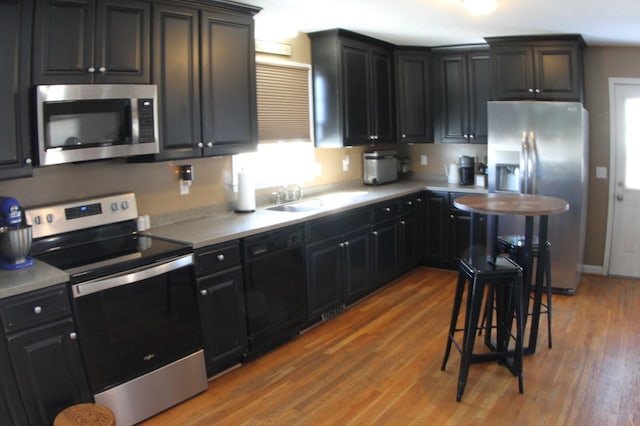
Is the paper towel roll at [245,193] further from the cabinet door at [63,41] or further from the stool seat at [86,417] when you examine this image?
the stool seat at [86,417]

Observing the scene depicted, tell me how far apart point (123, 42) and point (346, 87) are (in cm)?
224

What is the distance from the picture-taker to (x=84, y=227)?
9.76 feet

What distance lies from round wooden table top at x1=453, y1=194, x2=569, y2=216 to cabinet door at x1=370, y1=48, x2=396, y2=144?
2.04 metres

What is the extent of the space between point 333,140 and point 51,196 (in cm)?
248

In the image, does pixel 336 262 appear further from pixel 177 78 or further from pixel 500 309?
pixel 177 78

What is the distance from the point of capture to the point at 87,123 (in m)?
2.75

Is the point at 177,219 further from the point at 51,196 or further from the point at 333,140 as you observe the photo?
the point at 333,140

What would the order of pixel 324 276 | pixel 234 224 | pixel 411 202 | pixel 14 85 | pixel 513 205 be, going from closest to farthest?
pixel 14 85 → pixel 513 205 → pixel 234 224 → pixel 324 276 → pixel 411 202

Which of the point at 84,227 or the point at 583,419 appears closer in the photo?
the point at 583,419

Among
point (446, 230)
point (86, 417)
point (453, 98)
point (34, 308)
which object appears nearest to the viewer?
point (86, 417)

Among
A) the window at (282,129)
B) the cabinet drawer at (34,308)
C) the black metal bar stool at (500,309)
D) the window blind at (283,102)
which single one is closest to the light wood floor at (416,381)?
the black metal bar stool at (500,309)

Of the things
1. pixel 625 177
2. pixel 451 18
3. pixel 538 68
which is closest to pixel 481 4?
pixel 451 18

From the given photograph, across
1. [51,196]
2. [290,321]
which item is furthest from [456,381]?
[51,196]

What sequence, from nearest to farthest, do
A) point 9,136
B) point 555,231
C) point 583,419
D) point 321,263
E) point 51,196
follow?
point 9,136 < point 583,419 < point 51,196 < point 321,263 < point 555,231
